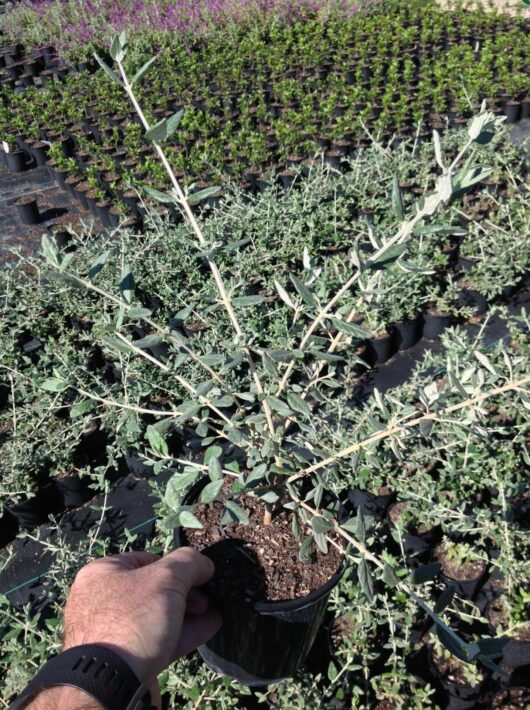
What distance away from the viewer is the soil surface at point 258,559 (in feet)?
5.37

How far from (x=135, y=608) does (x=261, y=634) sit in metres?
0.51

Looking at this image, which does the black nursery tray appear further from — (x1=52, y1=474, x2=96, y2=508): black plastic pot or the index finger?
the index finger

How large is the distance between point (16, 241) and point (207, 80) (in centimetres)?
434

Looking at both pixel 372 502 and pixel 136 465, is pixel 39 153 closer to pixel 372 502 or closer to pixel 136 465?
pixel 136 465

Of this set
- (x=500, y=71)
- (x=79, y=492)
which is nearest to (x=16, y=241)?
(x=79, y=492)

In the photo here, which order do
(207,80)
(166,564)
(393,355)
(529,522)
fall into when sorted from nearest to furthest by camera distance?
(166,564), (529,522), (393,355), (207,80)

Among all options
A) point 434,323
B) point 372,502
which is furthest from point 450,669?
point 434,323

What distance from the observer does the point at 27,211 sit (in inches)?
215

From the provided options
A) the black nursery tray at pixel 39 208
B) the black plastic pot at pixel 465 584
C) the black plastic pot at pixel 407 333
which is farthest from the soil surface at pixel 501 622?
the black nursery tray at pixel 39 208

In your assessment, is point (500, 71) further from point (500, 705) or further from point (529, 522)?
point (500, 705)

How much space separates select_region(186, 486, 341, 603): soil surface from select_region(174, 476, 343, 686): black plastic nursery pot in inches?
1.7

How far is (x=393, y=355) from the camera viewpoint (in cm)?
375

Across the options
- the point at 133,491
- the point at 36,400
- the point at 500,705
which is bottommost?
the point at 500,705

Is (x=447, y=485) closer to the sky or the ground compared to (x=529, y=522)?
closer to the sky
